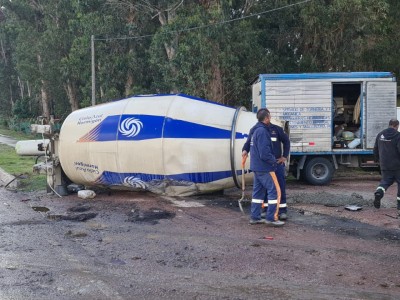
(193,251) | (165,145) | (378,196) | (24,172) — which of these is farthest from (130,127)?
(24,172)

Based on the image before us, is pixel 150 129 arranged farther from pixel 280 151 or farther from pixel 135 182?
pixel 280 151

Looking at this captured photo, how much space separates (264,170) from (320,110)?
5694 mm

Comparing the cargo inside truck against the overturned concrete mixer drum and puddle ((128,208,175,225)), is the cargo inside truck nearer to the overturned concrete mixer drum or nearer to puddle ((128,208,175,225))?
the overturned concrete mixer drum

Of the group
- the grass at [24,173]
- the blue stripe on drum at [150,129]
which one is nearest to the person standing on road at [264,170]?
the blue stripe on drum at [150,129]

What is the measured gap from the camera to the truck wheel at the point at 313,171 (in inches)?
507

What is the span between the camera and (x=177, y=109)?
971 centimetres

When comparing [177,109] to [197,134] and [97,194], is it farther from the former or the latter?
[97,194]

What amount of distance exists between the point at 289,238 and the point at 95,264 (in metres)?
2.80

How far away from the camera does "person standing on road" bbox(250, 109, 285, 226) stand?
755 cm

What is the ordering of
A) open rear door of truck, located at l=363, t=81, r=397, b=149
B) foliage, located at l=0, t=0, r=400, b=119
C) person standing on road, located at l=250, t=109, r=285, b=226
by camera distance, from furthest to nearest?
foliage, located at l=0, t=0, r=400, b=119 < open rear door of truck, located at l=363, t=81, r=397, b=149 < person standing on road, located at l=250, t=109, r=285, b=226

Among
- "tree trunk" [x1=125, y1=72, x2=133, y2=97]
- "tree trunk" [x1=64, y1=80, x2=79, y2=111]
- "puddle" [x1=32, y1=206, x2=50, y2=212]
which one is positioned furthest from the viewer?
"tree trunk" [x1=64, y1=80, x2=79, y2=111]

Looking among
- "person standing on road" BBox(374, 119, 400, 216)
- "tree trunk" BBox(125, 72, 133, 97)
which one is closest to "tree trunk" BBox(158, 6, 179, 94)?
"tree trunk" BBox(125, 72, 133, 97)

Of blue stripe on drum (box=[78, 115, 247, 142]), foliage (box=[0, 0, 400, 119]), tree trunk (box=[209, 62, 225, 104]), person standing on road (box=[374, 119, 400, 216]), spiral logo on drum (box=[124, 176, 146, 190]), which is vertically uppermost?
foliage (box=[0, 0, 400, 119])

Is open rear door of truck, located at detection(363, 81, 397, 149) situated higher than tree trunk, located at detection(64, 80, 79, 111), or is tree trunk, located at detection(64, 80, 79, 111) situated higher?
tree trunk, located at detection(64, 80, 79, 111)
